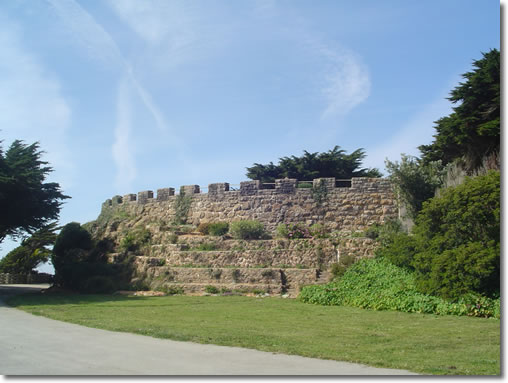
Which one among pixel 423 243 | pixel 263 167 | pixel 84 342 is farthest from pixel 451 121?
pixel 263 167

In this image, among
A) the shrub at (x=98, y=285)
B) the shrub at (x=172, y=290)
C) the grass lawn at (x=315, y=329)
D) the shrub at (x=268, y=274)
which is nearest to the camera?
the grass lawn at (x=315, y=329)

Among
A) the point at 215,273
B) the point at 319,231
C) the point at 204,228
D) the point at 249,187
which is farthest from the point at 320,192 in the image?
the point at 215,273

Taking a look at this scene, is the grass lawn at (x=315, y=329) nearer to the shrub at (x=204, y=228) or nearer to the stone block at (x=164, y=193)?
the shrub at (x=204, y=228)

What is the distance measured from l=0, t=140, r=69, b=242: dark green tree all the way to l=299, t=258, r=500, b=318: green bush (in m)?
14.6

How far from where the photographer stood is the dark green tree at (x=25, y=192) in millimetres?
23500

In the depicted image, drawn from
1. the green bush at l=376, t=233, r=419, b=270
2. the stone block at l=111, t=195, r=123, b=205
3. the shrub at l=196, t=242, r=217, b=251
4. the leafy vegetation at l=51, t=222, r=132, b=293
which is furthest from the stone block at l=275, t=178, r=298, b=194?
the stone block at l=111, t=195, r=123, b=205

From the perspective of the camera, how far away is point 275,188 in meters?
25.5

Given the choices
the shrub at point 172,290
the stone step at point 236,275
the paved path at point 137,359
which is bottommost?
the paved path at point 137,359

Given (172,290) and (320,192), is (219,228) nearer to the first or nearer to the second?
(172,290)

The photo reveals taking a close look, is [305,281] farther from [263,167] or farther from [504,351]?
[263,167]

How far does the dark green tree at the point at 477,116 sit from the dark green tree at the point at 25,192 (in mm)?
18989

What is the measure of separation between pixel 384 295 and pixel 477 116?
22.9ft

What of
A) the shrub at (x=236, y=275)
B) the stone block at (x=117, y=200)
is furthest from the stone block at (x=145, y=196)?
the shrub at (x=236, y=275)

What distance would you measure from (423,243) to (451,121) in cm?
480
